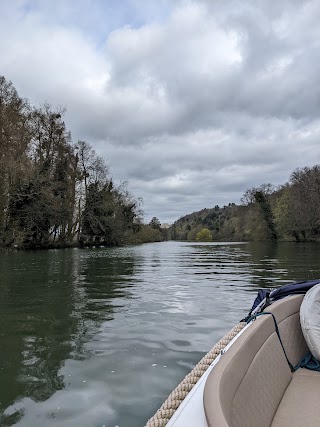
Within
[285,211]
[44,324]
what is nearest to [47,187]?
[44,324]

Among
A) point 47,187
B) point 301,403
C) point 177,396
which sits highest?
point 47,187

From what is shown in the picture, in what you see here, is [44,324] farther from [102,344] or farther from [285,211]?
[285,211]

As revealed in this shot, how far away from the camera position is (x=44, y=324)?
561cm

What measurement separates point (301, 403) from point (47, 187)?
2837 cm

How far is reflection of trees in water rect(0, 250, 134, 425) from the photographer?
11.3 ft

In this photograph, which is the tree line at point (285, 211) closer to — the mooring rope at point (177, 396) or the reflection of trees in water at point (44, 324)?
the reflection of trees in water at point (44, 324)

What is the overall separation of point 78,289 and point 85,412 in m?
6.08

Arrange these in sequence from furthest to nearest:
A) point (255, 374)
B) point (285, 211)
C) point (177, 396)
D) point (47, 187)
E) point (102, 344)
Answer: point (285, 211) → point (47, 187) → point (102, 344) → point (255, 374) → point (177, 396)

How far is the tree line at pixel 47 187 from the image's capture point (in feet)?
81.6

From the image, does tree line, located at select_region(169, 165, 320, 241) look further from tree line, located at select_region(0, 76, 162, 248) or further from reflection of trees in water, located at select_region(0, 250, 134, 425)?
reflection of trees in water, located at select_region(0, 250, 134, 425)

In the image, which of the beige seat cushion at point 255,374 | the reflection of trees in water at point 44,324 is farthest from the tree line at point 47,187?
the beige seat cushion at point 255,374

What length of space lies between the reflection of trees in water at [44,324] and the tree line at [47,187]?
51.0ft

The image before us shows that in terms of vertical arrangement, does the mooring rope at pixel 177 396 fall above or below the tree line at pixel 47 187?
below

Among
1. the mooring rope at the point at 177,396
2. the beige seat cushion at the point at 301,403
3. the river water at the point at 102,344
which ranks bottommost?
the river water at the point at 102,344
